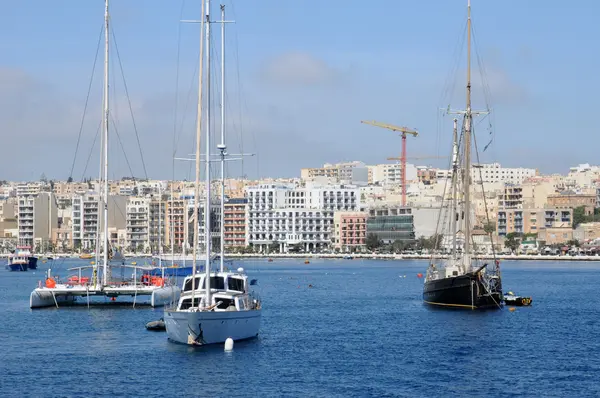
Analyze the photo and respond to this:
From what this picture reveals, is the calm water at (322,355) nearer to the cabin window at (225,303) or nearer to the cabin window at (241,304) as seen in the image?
the cabin window at (241,304)

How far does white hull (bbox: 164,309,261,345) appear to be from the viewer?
42.5 meters

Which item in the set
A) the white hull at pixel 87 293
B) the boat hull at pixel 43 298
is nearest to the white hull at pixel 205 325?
the white hull at pixel 87 293

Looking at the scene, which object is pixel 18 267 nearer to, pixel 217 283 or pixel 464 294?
pixel 464 294

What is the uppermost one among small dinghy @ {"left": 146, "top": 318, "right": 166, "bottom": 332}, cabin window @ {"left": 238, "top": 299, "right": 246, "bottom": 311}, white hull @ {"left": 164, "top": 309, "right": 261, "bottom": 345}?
cabin window @ {"left": 238, "top": 299, "right": 246, "bottom": 311}

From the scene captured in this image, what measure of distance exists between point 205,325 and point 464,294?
23.4 metres

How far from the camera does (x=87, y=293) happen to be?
204ft

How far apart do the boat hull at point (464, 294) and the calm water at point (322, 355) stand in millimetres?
1306

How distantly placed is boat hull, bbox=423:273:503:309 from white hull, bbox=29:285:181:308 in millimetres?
13930

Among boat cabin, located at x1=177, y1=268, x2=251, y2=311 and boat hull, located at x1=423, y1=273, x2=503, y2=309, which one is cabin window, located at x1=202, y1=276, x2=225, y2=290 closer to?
boat cabin, located at x1=177, y1=268, x2=251, y2=311

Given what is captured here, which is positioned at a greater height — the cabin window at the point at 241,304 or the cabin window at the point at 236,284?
the cabin window at the point at 236,284

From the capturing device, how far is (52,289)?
63812 mm

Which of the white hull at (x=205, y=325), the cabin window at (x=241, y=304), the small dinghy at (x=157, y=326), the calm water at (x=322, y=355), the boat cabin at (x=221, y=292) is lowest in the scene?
the calm water at (x=322, y=355)

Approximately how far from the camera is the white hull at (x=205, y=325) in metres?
42.5

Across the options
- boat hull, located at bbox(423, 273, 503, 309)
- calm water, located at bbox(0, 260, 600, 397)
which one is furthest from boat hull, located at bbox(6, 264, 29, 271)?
boat hull, located at bbox(423, 273, 503, 309)
